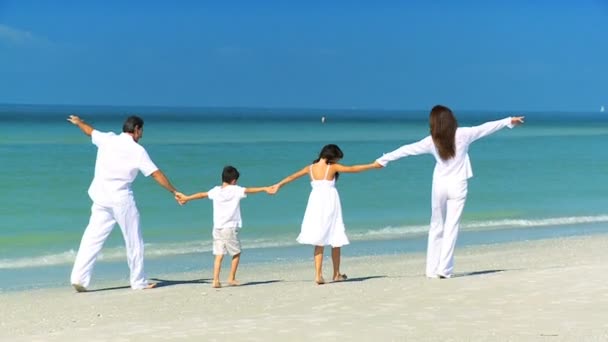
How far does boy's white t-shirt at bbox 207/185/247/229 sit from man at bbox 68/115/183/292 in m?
0.51

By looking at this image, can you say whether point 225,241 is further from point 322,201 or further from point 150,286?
point 322,201

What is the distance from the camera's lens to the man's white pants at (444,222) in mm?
10094

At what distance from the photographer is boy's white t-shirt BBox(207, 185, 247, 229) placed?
10266 mm

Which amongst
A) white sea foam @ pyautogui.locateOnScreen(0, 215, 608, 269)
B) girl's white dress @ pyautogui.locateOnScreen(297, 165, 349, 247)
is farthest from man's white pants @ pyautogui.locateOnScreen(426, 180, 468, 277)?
white sea foam @ pyautogui.locateOnScreen(0, 215, 608, 269)

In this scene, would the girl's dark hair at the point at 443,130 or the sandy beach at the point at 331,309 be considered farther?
the girl's dark hair at the point at 443,130

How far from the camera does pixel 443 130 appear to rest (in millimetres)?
9922

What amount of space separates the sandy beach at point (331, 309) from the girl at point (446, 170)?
316 mm

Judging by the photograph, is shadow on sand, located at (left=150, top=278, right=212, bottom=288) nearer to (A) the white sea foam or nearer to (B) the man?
(B) the man

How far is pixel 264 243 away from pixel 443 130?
261 inches

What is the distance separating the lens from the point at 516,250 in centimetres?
1473

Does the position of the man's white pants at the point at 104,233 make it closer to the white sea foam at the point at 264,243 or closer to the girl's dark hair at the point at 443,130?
the girl's dark hair at the point at 443,130

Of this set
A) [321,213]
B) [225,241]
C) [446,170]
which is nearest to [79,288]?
[225,241]

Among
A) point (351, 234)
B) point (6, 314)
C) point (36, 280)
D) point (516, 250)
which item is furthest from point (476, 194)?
point (6, 314)

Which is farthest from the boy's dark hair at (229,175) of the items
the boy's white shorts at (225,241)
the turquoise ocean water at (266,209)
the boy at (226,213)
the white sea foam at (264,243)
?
the white sea foam at (264,243)
